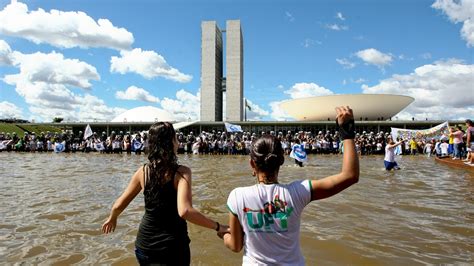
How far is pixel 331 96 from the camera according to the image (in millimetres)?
77250

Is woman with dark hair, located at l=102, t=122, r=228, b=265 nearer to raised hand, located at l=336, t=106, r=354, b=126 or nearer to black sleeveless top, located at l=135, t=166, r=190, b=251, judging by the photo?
black sleeveless top, located at l=135, t=166, r=190, b=251

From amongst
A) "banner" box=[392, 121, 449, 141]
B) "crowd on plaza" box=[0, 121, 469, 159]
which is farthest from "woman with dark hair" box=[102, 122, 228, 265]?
"banner" box=[392, 121, 449, 141]

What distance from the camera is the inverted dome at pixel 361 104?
2977 inches

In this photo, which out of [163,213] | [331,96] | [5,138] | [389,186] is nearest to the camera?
[163,213]

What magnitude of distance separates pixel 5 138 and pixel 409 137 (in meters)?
34.1

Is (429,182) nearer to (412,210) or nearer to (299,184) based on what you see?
(412,210)

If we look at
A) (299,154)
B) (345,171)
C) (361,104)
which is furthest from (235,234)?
(361,104)

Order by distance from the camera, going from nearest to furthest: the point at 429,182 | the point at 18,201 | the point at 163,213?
the point at 163,213
the point at 18,201
the point at 429,182

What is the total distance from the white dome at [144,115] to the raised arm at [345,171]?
296 feet

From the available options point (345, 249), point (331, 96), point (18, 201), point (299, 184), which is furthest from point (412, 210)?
point (331, 96)

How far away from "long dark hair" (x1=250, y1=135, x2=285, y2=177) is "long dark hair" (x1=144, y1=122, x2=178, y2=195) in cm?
64

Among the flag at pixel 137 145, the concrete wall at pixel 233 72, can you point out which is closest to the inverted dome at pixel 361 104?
the concrete wall at pixel 233 72

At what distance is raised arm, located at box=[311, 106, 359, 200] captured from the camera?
2.03 meters

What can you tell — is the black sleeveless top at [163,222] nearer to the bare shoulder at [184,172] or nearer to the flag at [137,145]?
the bare shoulder at [184,172]
